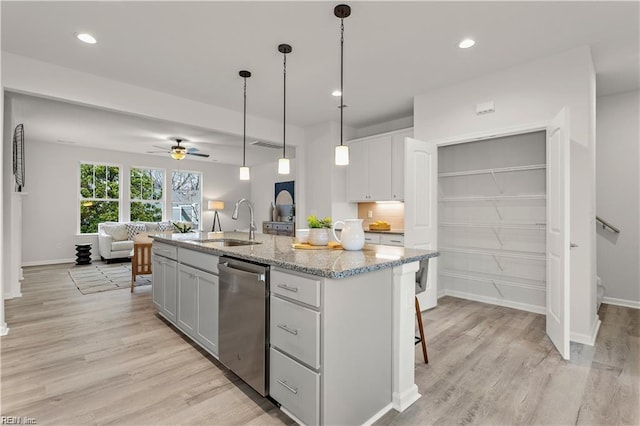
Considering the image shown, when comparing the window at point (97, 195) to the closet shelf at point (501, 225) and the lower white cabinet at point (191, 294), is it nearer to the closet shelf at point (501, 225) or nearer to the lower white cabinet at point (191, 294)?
the lower white cabinet at point (191, 294)

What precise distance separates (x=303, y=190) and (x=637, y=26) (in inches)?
175

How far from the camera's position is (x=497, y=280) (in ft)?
13.7

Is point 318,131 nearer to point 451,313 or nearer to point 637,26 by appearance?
point 451,313

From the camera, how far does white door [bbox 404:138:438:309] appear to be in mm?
3781

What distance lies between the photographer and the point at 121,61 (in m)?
3.28

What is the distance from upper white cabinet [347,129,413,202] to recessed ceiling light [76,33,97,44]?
3.58 metres

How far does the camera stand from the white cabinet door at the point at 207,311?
2400 millimetres

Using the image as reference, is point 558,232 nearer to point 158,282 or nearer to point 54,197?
point 158,282

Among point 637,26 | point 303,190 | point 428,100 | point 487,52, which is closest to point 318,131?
point 303,190

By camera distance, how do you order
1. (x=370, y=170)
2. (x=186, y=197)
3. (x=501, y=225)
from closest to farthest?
(x=501, y=225)
(x=370, y=170)
(x=186, y=197)

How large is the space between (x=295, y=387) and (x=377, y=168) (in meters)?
3.79

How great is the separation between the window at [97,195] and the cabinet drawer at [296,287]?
777cm

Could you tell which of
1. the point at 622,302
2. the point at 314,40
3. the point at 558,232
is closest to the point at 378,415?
the point at 558,232

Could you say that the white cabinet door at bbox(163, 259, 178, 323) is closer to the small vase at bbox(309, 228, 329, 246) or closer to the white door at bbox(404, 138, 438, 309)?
the small vase at bbox(309, 228, 329, 246)
